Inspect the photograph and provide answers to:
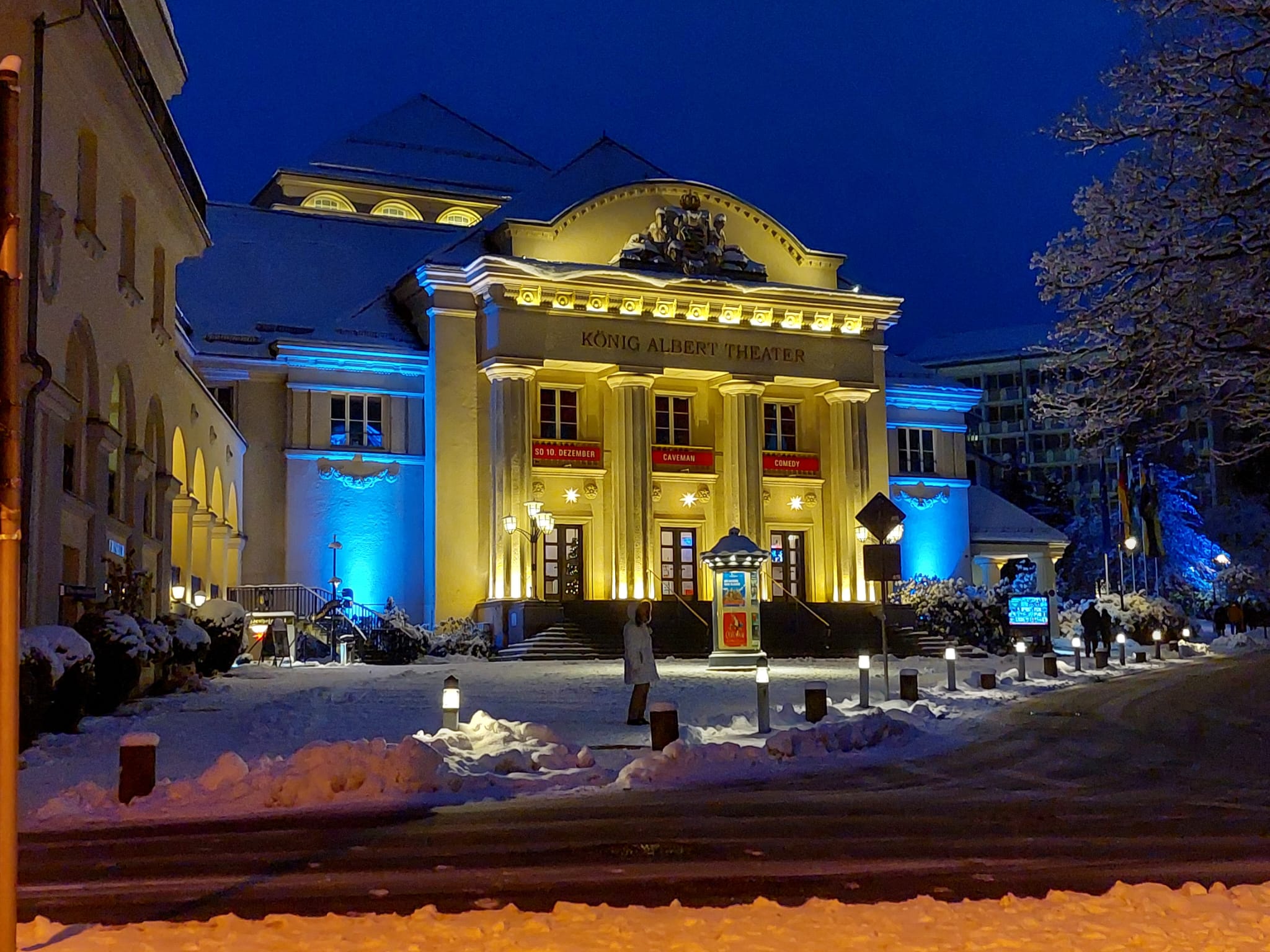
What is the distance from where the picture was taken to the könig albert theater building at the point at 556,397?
42.4 metres

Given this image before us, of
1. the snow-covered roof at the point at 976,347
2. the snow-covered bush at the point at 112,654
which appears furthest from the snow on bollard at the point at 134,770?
the snow-covered roof at the point at 976,347

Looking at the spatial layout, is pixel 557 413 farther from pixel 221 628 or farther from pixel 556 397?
pixel 221 628

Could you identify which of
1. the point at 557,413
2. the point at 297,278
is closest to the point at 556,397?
the point at 557,413

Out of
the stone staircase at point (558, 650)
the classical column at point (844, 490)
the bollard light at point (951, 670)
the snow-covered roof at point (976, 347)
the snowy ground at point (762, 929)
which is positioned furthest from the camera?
the snow-covered roof at point (976, 347)

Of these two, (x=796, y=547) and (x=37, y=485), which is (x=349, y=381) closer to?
(x=796, y=547)

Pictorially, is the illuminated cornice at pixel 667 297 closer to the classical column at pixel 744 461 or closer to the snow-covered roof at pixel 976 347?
the classical column at pixel 744 461

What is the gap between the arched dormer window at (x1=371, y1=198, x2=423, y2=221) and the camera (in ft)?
186

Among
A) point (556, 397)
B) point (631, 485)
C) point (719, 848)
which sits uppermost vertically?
point (556, 397)

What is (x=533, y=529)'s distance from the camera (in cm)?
4194

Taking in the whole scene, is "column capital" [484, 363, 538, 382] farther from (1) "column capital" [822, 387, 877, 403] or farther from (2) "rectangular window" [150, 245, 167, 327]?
(2) "rectangular window" [150, 245, 167, 327]

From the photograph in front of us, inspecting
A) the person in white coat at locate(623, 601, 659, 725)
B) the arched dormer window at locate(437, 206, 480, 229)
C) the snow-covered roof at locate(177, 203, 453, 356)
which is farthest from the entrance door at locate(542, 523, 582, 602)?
the person in white coat at locate(623, 601, 659, 725)

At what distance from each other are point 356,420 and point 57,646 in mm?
28588

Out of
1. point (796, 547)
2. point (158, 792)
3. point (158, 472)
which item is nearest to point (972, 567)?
point (796, 547)

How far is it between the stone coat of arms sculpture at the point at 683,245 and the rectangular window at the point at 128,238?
21.2 m
